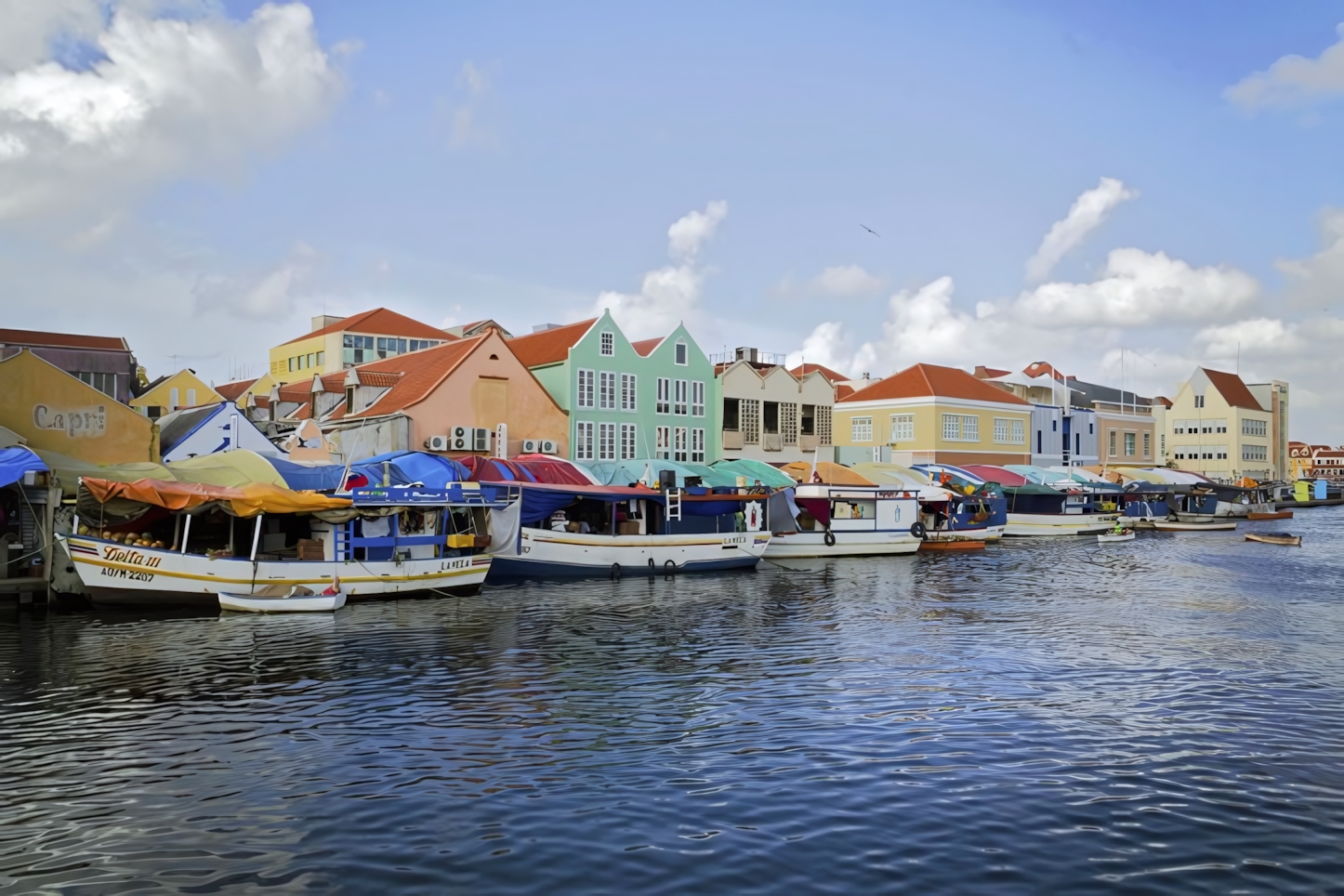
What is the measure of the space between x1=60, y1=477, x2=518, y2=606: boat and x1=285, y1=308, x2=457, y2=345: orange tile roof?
58432mm

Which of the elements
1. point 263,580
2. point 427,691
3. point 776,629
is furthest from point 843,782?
point 263,580

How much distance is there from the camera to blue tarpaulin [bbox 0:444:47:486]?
99.2 feet

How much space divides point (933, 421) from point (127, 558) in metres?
65.7

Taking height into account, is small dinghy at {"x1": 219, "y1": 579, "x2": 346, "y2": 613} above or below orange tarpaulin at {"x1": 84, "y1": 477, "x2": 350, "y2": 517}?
below

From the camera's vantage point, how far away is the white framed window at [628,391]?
205 ft

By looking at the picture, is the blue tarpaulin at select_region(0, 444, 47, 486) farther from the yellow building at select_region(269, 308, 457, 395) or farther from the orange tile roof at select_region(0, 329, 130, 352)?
the yellow building at select_region(269, 308, 457, 395)

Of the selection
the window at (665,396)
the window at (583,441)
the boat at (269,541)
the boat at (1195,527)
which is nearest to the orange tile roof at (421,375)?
the window at (583,441)

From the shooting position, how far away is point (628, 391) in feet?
206

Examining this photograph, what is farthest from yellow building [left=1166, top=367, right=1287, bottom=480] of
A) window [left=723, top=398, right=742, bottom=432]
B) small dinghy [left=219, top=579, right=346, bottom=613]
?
small dinghy [left=219, top=579, right=346, bottom=613]

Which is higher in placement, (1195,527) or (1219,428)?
(1219,428)

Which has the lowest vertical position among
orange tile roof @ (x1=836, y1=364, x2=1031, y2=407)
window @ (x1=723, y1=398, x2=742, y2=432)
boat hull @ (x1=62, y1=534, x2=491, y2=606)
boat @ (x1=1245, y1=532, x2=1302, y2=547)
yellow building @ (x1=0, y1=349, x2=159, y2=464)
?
boat @ (x1=1245, y1=532, x2=1302, y2=547)

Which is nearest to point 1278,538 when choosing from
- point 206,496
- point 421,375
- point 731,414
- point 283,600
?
point 731,414

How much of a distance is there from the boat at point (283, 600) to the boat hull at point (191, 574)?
0.30 meters

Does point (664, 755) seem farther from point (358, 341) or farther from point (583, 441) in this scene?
point (358, 341)
